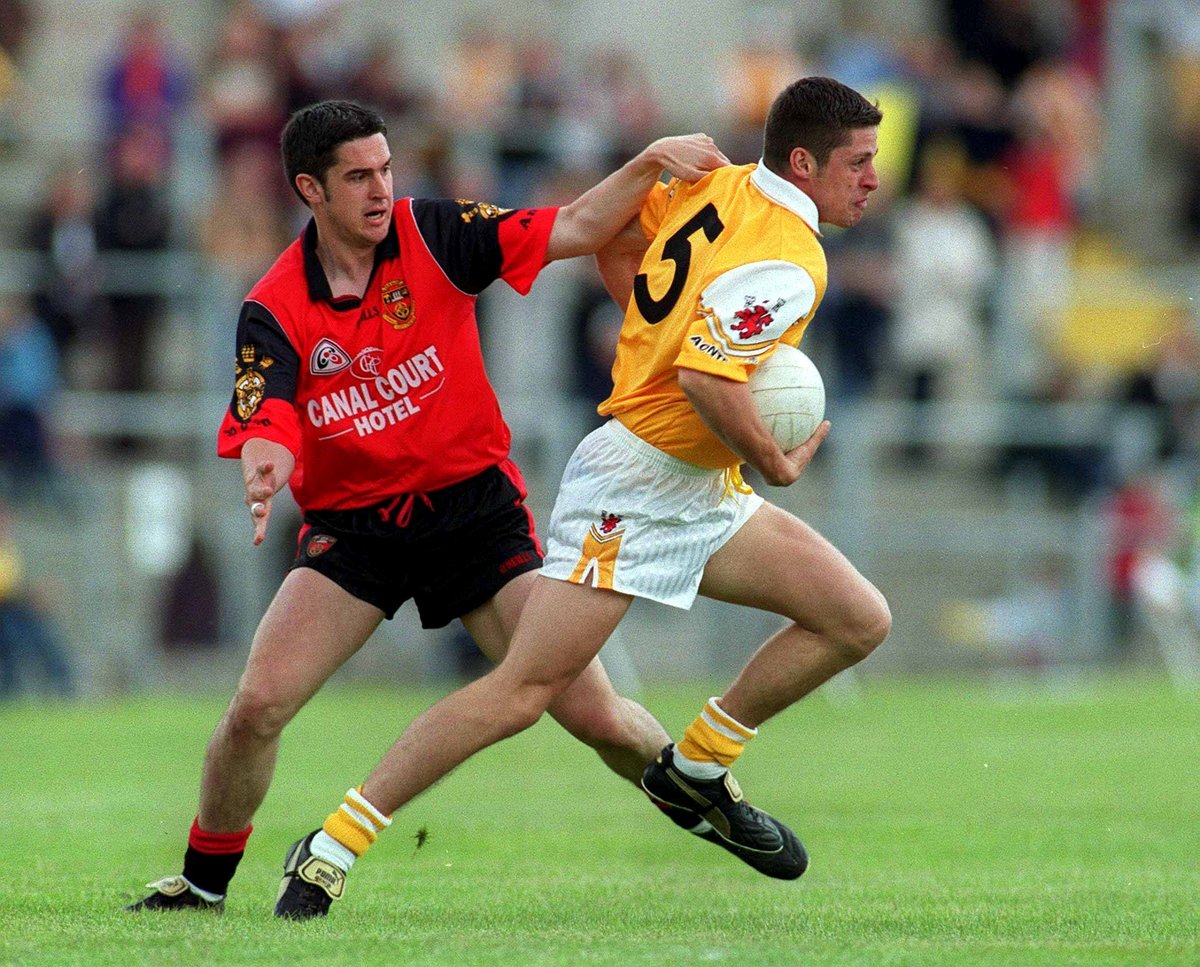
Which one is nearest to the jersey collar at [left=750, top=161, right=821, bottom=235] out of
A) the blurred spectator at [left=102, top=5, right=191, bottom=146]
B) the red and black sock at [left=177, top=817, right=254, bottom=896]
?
the red and black sock at [left=177, top=817, right=254, bottom=896]

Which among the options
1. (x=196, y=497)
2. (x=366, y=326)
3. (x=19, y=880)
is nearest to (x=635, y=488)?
(x=366, y=326)

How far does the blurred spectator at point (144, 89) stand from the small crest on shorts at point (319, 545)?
1111 cm

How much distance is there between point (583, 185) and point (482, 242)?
985 cm

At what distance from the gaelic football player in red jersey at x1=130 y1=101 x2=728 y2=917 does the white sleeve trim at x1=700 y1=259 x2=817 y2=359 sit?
0.54 m

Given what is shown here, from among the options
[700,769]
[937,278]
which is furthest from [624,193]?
[937,278]

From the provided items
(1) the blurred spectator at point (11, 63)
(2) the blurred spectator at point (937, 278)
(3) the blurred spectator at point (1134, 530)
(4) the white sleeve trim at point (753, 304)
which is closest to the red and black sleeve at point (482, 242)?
(4) the white sleeve trim at point (753, 304)

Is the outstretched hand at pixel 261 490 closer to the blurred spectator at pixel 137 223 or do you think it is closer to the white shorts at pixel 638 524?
the white shorts at pixel 638 524

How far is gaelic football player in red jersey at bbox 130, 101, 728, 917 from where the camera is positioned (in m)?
6.69

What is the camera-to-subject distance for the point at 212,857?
686 cm

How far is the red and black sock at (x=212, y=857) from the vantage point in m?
6.85

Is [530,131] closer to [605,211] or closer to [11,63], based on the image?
[11,63]

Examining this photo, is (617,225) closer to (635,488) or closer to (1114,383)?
(635,488)

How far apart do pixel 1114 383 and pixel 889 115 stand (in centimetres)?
327

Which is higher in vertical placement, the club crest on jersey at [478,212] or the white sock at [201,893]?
the club crest on jersey at [478,212]
